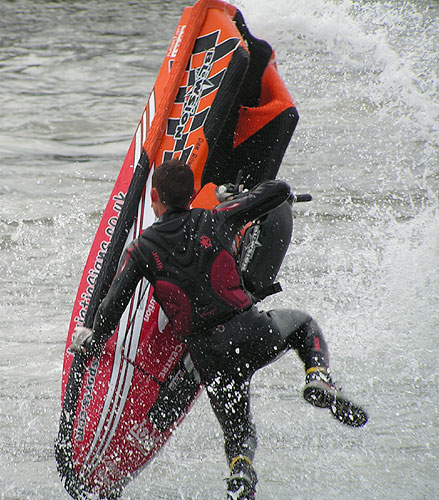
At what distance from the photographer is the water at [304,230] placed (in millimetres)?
4062

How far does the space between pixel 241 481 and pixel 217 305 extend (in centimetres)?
81

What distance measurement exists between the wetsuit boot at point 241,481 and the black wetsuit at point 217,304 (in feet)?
0.18

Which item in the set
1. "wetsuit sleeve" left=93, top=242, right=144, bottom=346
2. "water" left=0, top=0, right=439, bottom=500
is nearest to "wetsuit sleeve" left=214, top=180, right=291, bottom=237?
"wetsuit sleeve" left=93, top=242, right=144, bottom=346

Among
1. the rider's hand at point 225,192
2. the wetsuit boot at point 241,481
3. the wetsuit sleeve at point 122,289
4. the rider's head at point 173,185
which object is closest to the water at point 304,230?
the wetsuit boot at point 241,481

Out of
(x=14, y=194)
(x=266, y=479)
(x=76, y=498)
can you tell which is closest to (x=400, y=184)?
(x=14, y=194)

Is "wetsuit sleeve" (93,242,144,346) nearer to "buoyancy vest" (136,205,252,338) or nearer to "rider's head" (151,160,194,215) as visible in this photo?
"buoyancy vest" (136,205,252,338)

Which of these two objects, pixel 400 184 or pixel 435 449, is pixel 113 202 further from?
pixel 400 184

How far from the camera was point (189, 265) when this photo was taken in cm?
310

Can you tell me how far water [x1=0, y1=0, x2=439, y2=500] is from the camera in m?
4.06

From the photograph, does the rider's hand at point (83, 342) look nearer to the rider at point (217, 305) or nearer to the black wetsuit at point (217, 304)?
the rider at point (217, 305)

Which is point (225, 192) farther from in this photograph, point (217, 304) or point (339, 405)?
point (339, 405)

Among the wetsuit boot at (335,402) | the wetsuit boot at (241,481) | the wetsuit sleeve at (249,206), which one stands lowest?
the wetsuit boot at (241,481)

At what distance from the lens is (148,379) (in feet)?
12.3

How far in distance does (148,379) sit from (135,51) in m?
10.5
